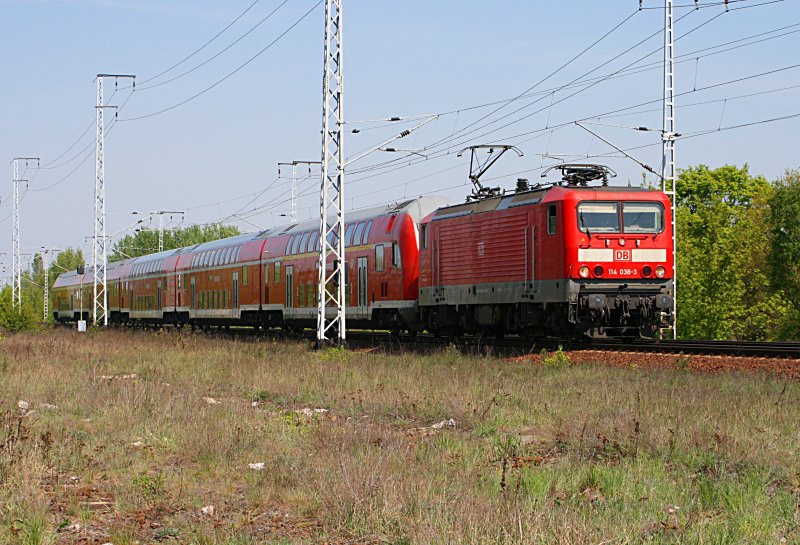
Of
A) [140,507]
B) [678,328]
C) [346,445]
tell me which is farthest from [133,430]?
[678,328]

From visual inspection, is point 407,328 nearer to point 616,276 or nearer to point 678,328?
point 616,276

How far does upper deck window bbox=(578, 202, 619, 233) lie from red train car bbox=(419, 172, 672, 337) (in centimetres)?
2

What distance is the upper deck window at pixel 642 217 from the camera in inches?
955

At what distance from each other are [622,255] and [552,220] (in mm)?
1787

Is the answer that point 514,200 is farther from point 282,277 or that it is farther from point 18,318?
point 18,318

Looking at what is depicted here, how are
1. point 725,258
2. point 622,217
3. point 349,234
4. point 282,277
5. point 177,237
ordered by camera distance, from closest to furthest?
point 622,217 < point 349,234 < point 282,277 < point 725,258 < point 177,237

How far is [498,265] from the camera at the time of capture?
26625 mm

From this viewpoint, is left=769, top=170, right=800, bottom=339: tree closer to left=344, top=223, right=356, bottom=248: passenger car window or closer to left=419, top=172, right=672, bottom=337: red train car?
left=344, top=223, right=356, bottom=248: passenger car window

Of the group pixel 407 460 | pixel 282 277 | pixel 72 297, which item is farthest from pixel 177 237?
pixel 407 460

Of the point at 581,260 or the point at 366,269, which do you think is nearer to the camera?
the point at 581,260

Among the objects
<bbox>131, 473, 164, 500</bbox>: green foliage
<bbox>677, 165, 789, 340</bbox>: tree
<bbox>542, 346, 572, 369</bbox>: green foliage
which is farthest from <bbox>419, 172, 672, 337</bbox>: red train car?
<bbox>677, 165, 789, 340</bbox>: tree

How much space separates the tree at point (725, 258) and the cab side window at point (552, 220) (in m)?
48.0

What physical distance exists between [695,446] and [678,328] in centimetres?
6366

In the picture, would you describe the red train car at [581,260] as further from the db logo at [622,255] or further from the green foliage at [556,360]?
the green foliage at [556,360]
